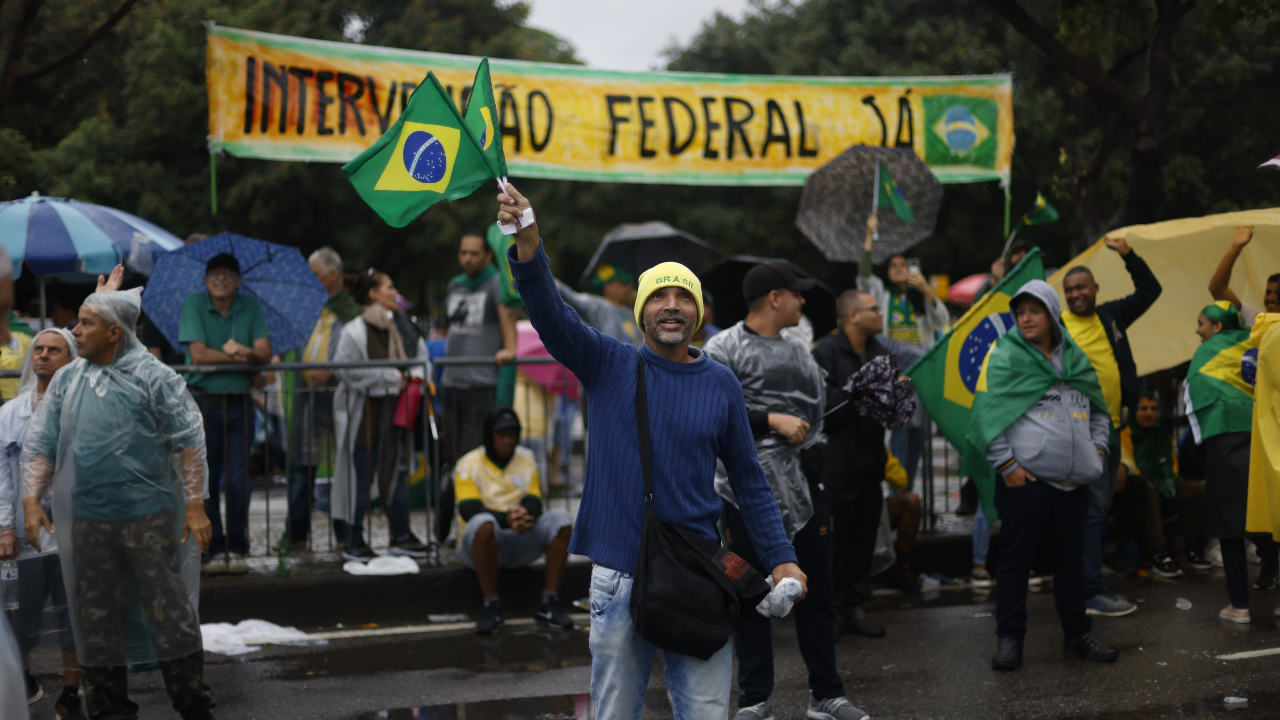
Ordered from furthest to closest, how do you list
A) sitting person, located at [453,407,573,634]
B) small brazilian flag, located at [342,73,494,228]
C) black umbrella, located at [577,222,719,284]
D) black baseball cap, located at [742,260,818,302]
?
black umbrella, located at [577,222,719,284]
sitting person, located at [453,407,573,634]
black baseball cap, located at [742,260,818,302]
small brazilian flag, located at [342,73,494,228]

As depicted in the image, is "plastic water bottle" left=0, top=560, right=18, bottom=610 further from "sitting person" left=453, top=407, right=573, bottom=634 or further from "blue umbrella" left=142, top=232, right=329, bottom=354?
"blue umbrella" left=142, top=232, right=329, bottom=354

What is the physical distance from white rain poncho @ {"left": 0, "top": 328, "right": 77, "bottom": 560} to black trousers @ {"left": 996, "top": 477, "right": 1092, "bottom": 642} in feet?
15.2

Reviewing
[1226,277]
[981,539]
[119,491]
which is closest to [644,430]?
[119,491]

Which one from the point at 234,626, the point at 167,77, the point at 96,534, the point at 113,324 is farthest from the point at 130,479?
the point at 167,77

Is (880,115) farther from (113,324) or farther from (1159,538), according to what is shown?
(113,324)

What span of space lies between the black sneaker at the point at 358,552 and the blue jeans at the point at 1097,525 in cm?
459

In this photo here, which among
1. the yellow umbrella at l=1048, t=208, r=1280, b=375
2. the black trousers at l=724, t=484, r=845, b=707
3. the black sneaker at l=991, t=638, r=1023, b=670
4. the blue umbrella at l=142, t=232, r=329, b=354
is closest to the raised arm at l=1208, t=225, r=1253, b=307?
the yellow umbrella at l=1048, t=208, r=1280, b=375

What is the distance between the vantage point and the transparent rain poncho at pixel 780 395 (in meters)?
5.52

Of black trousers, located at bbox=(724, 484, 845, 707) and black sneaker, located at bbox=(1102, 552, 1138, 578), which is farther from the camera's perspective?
black sneaker, located at bbox=(1102, 552, 1138, 578)

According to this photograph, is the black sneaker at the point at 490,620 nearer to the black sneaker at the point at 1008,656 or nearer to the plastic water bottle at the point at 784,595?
the black sneaker at the point at 1008,656

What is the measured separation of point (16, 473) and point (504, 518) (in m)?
2.87

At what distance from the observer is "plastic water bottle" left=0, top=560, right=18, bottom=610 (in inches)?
211

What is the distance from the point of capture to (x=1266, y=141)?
21.8 m

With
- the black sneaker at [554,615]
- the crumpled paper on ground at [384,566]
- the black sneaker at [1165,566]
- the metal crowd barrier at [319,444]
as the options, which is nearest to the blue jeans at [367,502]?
the metal crowd barrier at [319,444]
